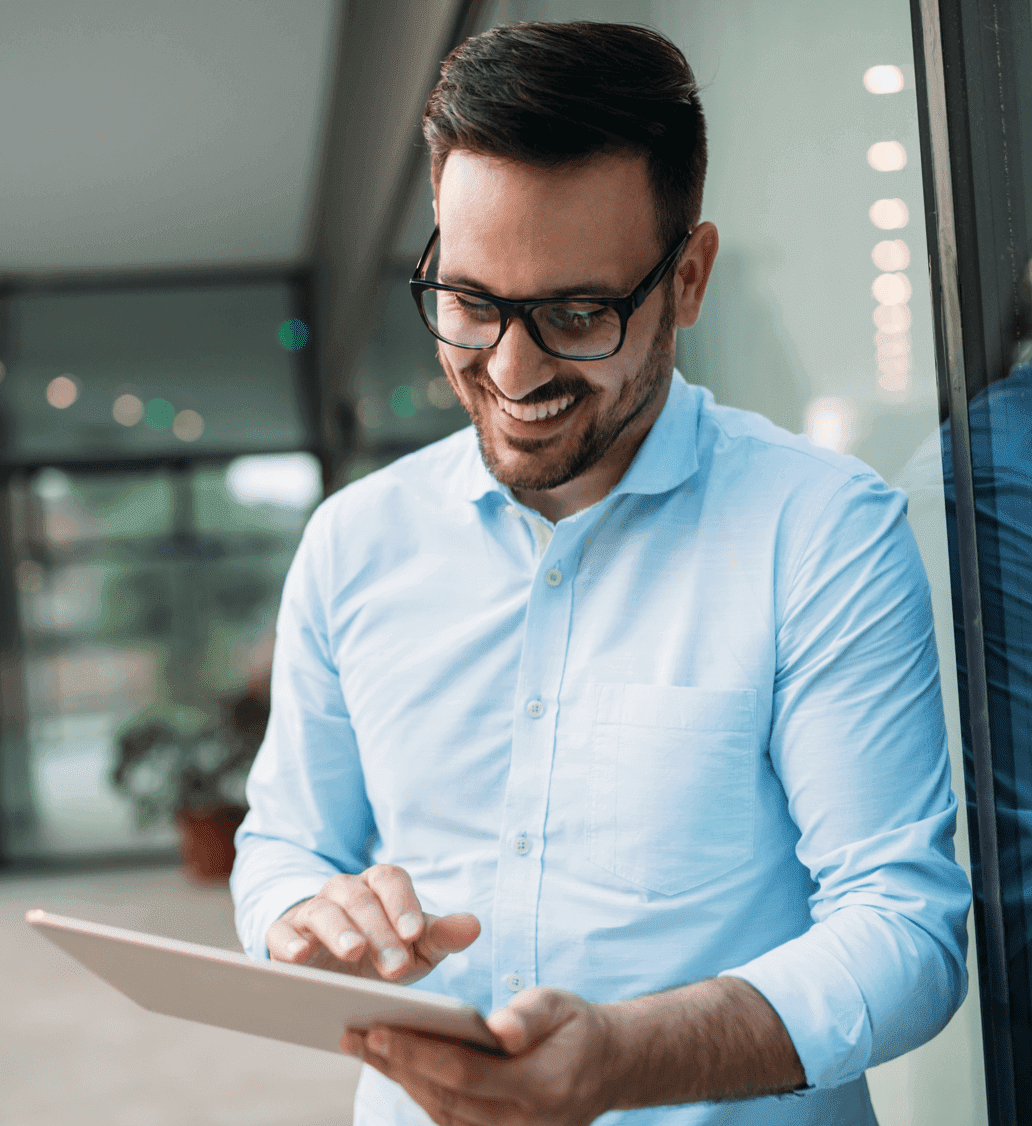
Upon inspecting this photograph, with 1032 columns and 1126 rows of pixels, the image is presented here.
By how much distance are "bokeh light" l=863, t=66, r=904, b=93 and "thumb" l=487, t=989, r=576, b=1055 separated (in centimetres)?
77

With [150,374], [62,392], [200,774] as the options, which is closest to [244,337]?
[150,374]

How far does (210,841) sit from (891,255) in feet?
18.0

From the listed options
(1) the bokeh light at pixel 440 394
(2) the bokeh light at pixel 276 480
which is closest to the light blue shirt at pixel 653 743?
(1) the bokeh light at pixel 440 394

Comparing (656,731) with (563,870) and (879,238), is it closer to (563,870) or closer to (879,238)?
(563,870)

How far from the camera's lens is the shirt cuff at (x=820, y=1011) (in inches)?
28.8

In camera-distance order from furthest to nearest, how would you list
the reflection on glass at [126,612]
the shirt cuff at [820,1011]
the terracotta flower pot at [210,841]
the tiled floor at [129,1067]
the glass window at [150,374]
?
the glass window at [150,374] → the reflection on glass at [126,612] → the terracotta flower pot at [210,841] → the tiled floor at [129,1067] → the shirt cuff at [820,1011]

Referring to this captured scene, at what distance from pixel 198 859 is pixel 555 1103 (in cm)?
555

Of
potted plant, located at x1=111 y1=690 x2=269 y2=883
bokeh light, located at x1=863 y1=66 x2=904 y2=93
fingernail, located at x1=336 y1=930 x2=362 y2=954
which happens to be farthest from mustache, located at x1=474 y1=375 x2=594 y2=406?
potted plant, located at x1=111 y1=690 x2=269 y2=883

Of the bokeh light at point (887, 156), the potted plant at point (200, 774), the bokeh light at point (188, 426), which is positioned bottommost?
the potted plant at point (200, 774)

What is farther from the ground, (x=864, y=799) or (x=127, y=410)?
(x=127, y=410)

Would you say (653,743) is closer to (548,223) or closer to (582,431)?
(582,431)

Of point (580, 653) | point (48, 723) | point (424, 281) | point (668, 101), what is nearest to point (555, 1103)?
point (580, 653)

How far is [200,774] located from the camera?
19.2 feet

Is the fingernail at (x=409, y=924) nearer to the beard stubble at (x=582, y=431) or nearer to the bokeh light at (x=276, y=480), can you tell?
the beard stubble at (x=582, y=431)
